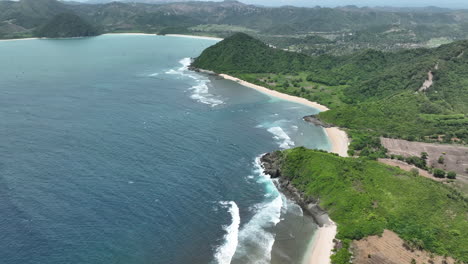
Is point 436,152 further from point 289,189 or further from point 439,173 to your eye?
point 289,189

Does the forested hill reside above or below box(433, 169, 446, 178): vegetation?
above

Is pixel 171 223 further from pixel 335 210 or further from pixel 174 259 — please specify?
pixel 335 210

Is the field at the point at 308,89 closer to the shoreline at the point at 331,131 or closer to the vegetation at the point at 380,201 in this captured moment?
the shoreline at the point at 331,131

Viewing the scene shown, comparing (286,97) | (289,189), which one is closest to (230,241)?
(289,189)

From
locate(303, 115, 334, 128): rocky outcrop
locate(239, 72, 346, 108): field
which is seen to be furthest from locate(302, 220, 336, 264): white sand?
locate(239, 72, 346, 108): field

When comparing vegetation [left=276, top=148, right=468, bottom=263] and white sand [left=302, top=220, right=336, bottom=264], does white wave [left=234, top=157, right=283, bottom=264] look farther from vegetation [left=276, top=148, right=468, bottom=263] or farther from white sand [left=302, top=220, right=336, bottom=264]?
vegetation [left=276, top=148, right=468, bottom=263]

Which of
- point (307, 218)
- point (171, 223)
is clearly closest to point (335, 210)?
point (307, 218)
